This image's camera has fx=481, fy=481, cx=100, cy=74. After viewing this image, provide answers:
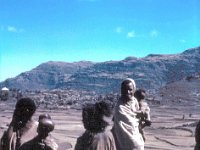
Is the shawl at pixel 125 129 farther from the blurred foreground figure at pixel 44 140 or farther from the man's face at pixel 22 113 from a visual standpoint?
the blurred foreground figure at pixel 44 140

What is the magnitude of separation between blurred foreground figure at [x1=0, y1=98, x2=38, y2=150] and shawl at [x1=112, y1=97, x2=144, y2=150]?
3.68 feet

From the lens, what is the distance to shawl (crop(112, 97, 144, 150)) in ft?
17.5

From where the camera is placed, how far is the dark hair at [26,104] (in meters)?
4.53

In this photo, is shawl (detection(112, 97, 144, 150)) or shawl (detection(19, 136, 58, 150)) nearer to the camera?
shawl (detection(19, 136, 58, 150))

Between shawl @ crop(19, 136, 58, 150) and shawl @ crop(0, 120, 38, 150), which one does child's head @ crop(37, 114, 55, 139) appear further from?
shawl @ crop(0, 120, 38, 150)

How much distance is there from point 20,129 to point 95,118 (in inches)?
31.1

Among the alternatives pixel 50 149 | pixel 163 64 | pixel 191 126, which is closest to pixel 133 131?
pixel 50 149

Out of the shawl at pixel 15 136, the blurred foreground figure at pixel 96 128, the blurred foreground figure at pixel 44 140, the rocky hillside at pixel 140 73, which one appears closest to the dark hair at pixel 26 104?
the shawl at pixel 15 136

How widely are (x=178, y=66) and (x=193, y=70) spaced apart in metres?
8.24

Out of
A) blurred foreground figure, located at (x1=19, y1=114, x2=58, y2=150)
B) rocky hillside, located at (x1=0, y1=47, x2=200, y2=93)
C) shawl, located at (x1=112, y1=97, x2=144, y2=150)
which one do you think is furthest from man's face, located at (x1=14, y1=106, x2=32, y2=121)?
rocky hillside, located at (x1=0, y1=47, x2=200, y2=93)

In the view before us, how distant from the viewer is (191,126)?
42.1m

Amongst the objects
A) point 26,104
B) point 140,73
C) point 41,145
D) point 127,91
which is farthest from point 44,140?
point 140,73

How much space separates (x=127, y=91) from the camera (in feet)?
17.8

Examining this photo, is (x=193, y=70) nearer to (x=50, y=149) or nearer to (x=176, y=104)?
(x=176, y=104)
